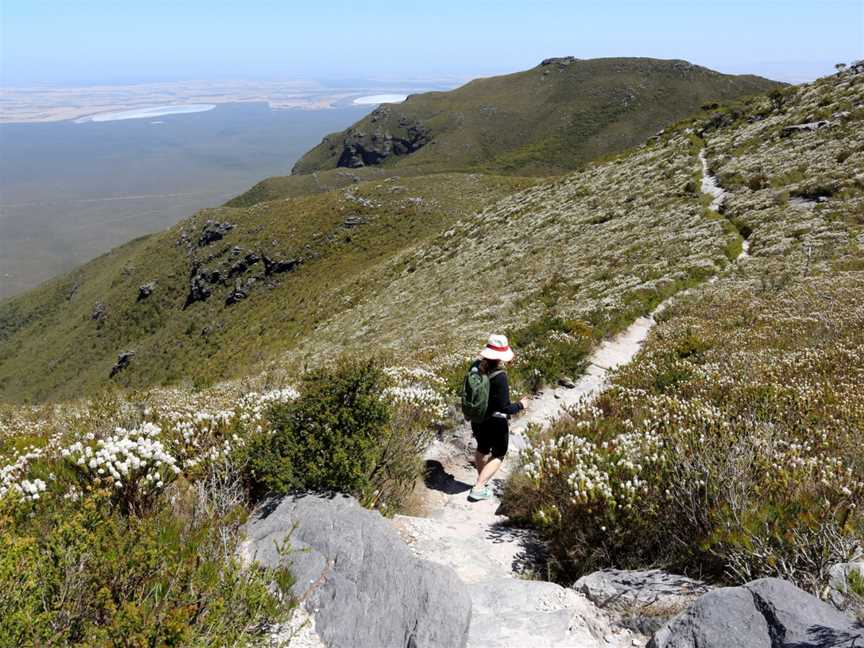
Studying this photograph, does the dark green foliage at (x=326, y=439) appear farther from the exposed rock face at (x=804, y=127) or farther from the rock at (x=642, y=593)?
the exposed rock face at (x=804, y=127)

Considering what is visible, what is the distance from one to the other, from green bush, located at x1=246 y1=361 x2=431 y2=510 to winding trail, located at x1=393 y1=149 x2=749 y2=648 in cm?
67

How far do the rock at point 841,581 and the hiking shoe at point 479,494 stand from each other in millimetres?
4259

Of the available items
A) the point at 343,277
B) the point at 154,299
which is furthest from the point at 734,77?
the point at 154,299

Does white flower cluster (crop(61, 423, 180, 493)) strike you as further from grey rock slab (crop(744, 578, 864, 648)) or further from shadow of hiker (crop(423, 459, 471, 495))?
grey rock slab (crop(744, 578, 864, 648))

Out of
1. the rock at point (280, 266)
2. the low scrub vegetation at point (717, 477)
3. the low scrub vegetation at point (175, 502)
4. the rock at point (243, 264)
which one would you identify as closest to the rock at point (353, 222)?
the rock at point (280, 266)

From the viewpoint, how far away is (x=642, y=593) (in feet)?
14.0

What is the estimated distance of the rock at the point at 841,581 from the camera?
3.57 m

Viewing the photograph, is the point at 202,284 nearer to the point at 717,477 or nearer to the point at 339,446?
the point at 339,446

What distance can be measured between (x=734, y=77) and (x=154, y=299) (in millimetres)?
214108

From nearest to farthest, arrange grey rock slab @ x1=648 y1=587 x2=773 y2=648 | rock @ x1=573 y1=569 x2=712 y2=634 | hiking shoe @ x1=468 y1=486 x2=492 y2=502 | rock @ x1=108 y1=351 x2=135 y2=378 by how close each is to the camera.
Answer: grey rock slab @ x1=648 y1=587 x2=773 y2=648 → rock @ x1=573 y1=569 x2=712 y2=634 → hiking shoe @ x1=468 y1=486 x2=492 y2=502 → rock @ x1=108 y1=351 x2=135 y2=378

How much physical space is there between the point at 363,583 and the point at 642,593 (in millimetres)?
2359

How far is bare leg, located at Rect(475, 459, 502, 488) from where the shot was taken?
7.54 m

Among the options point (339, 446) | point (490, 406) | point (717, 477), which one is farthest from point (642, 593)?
point (490, 406)

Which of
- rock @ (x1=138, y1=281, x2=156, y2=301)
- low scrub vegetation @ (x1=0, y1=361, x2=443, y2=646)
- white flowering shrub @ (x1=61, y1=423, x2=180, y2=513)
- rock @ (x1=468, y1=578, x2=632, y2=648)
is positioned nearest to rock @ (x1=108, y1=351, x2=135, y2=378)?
rock @ (x1=138, y1=281, x2=156, y2=301)
